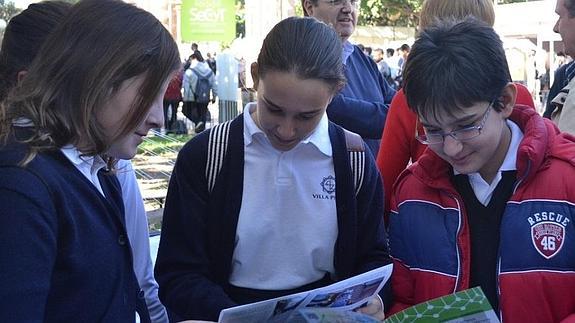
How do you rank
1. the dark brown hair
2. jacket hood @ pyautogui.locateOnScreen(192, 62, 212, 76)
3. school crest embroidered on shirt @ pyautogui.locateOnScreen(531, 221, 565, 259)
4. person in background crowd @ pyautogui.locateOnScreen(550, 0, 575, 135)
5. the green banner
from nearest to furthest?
the dark brown hair
school crest embroidered on shirt @ pyautogui.locateOnScreen(531, 221, 565, 259)
person in background crowd @ pyautogui.locateOnScreen(550, 0, 575, 135)
the green banner
jacket hood @ pyautogui.locateOnScreen(192, 62, 212, 76)

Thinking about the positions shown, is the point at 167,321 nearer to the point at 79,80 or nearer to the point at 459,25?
the point at 79,80

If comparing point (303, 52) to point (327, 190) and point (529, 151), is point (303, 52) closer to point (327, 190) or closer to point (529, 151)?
point (327, 190)

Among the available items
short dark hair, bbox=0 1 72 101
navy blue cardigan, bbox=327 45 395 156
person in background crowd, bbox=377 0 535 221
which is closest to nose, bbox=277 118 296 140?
person in background crowd, bbox=377 0 535 221

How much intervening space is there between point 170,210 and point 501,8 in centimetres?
2830

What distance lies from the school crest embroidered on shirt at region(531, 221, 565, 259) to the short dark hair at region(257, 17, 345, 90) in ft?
2.03

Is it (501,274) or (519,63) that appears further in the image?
(519,63)

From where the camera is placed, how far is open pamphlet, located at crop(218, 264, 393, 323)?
4.96 ft

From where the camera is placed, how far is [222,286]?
1862 mm

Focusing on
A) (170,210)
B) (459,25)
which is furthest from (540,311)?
(170,210)

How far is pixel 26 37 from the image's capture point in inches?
82.4

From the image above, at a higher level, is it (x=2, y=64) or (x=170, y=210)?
(x=2, y=64)

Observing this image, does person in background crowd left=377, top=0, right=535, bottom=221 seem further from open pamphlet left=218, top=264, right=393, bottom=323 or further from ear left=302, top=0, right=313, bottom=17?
ear left=302, top=0, right=313, bottom=17

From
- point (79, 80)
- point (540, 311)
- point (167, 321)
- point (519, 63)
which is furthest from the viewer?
point (519, 63)

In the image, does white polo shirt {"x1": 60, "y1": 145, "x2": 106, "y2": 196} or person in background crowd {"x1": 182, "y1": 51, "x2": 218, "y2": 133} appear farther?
person in background crowd {"x1": 182, "y1": 51, "x2": 218, "y2": 133}
